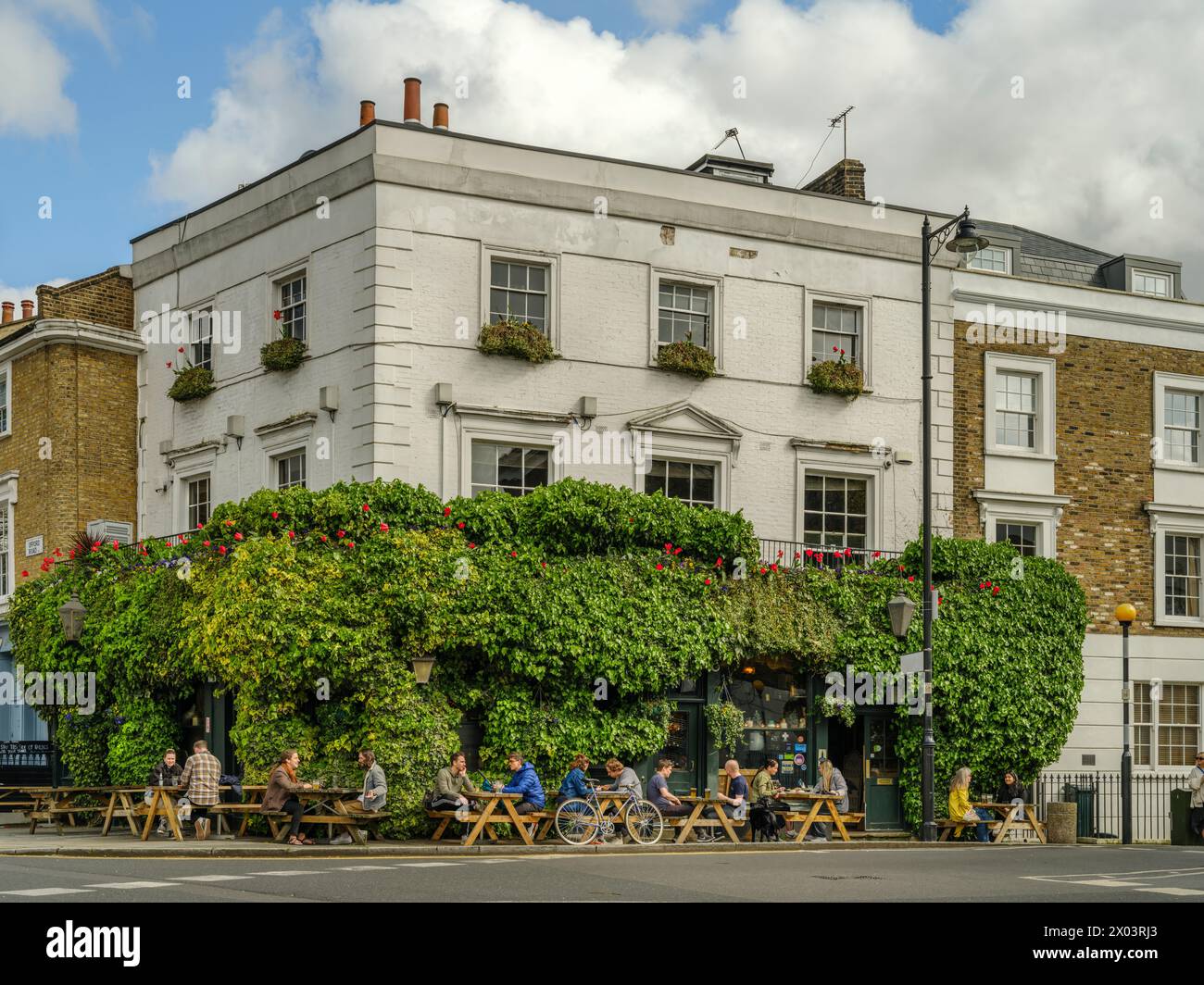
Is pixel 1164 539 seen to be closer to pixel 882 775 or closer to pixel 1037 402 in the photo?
pixel 1037 402

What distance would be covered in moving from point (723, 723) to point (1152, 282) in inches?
717

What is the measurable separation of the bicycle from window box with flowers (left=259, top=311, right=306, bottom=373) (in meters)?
9.10

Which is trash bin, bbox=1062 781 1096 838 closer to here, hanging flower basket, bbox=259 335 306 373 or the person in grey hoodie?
the person in grey hoodie

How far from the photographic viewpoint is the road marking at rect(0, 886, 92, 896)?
13719mm

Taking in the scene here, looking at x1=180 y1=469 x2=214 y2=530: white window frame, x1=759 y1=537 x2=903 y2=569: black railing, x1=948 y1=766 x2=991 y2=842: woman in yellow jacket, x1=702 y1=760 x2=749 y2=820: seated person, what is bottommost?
x1=948 y1=766 x2=991 y2=842: woman in yellow jacket

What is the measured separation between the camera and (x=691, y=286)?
2852 centimetres

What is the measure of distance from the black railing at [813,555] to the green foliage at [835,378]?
2.82m

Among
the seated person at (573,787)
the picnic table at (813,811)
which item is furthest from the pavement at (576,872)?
the seated person at (573,787)

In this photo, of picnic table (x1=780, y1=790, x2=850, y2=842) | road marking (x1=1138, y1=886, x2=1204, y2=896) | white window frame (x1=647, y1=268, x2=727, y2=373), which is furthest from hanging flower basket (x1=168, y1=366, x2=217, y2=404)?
road marking (x1=1138, y1=886, x2=1204, y2=896)

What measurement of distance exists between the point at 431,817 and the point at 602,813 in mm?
2436

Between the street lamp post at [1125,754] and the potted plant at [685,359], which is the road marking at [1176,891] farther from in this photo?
the potted plant at [685,359]

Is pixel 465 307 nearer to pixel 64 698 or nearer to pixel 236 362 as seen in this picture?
pixel 236 362

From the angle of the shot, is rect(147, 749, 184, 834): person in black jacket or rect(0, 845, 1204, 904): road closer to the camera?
rect(0, 845, 1204, 904): road
